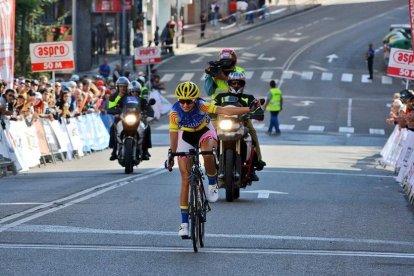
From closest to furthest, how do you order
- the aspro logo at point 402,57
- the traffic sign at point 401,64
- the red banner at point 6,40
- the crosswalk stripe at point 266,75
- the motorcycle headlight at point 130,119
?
the motorcycle headlight at point 130,119, the red banner at point 6,40, the traffic sign at point 401,64, the aspro logo at point 402,57, the crosswalk stripe at point 266,75

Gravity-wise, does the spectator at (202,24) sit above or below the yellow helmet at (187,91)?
below

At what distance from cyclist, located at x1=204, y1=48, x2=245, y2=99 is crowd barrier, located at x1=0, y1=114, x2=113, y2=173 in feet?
22.7

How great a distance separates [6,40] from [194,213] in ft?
50.6

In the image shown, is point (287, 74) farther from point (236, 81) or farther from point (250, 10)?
point (236, 81)

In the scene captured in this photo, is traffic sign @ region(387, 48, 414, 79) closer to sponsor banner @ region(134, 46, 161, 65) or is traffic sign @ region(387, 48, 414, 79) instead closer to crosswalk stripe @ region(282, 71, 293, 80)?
sponsor banner @ region(134, 46, 161, 65)

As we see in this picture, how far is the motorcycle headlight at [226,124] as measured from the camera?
18.1 metres

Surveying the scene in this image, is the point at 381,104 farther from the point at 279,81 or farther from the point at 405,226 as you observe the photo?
the point at 405,226

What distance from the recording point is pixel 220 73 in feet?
63.3

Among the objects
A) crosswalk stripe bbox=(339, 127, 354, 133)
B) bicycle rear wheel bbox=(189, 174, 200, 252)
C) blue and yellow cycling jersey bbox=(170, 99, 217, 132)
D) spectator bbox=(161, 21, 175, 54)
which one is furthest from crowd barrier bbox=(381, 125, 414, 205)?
spectator bbox=(161, 21, 175, 54)

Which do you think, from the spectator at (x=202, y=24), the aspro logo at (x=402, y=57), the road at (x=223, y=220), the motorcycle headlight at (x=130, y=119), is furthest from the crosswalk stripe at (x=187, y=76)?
the motorcycle headlight at (x=130, y=119)

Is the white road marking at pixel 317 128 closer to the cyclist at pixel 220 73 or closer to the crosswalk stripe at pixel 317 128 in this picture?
the crosswalk stripe at pixel 317 128

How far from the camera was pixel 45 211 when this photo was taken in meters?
16.5

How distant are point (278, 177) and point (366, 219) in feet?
25.8

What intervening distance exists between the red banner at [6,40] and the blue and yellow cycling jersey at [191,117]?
13.9 m
